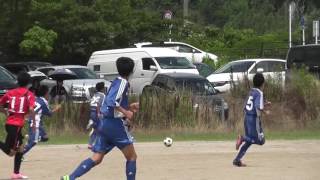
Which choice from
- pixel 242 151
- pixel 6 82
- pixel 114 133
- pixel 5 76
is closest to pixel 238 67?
pixel 5 76

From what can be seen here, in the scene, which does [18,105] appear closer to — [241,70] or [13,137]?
[13,137]

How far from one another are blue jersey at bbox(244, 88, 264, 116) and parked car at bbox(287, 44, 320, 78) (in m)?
12.4

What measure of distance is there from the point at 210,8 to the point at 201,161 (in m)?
87.0

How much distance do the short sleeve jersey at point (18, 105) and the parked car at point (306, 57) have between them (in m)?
15.5

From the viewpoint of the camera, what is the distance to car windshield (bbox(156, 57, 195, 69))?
3025 cm

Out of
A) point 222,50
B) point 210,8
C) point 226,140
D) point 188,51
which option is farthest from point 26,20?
point 210,8

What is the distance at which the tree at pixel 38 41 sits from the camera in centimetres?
3912

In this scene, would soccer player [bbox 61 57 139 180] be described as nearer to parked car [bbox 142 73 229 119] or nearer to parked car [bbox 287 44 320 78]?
parked car [bbox 142 73 229 119]

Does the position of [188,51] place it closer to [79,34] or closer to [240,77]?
[79,34]

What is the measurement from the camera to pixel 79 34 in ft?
134

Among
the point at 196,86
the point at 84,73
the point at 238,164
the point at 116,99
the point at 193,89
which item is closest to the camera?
the point at 116,99

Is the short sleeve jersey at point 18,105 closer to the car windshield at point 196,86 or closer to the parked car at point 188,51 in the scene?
the car windshield at point 196,86

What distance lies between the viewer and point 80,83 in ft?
90.1

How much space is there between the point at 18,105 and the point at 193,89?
1177 centimetres
